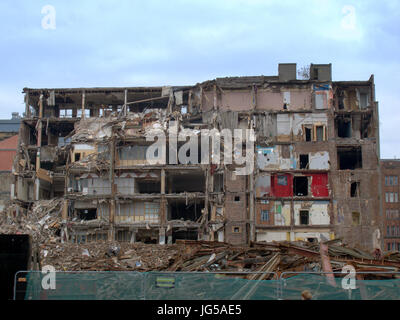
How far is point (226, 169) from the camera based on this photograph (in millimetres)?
45656

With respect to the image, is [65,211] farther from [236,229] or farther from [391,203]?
[391,203]

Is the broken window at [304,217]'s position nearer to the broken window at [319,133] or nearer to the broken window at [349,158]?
the broken window at [319,133]

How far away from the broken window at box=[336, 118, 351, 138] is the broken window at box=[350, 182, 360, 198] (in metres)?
5.38

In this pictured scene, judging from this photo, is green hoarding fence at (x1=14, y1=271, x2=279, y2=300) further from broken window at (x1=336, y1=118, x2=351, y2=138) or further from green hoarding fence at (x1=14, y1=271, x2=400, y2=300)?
broken window at (x1=336, y1=118, x2=351, y2=138)

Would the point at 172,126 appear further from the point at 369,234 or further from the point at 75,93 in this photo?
the point at 369,234

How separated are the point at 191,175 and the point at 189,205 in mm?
3178

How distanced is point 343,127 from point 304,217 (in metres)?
11.6

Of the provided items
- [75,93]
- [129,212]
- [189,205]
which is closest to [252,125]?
[189,205]

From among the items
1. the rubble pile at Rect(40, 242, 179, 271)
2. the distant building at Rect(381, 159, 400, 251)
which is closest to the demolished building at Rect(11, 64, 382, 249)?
the rubble pile at Rect(40, 242, 179, 271)

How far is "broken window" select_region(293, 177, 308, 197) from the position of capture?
49.1m

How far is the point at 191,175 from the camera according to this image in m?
48.5

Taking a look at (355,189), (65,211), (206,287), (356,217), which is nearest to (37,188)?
(65,211)

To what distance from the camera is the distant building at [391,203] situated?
7394 centimetres

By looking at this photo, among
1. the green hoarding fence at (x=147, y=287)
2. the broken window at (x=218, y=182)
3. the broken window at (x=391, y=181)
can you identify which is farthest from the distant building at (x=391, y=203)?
the green hoarding fence at (x=147, y=287)
